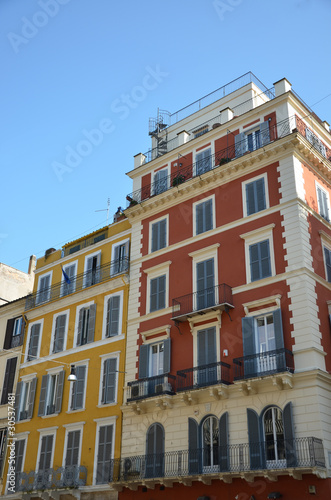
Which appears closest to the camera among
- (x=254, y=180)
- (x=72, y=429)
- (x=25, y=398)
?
Answer: (x=254, y=180)

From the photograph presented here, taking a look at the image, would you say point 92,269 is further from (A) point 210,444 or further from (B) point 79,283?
(A) point 210,444

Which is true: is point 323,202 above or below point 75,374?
above

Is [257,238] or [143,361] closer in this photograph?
[257,238]

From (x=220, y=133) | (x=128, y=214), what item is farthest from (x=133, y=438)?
(x=220, y=133)

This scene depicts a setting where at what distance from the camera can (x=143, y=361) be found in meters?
28.6

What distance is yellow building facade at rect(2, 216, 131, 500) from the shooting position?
95.8 feet

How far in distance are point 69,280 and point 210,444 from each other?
50.9 feet

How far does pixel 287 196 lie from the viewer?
26344 millimetres

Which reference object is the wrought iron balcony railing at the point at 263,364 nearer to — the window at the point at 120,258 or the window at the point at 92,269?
the window at the point at 120,258

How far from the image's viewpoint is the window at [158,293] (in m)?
29.6

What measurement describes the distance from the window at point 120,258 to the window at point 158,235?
215 centimetres

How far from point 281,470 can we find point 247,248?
9.95 m

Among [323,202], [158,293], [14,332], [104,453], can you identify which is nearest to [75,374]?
[104,453]

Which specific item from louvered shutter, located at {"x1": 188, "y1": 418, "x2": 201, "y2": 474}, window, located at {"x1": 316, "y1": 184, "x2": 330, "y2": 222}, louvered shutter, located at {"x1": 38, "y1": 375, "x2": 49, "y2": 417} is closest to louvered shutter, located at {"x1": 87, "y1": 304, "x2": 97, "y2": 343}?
louvered shutter, located at {"x1": 38, "y1": 375, "x2": 49, "y2": 417}
